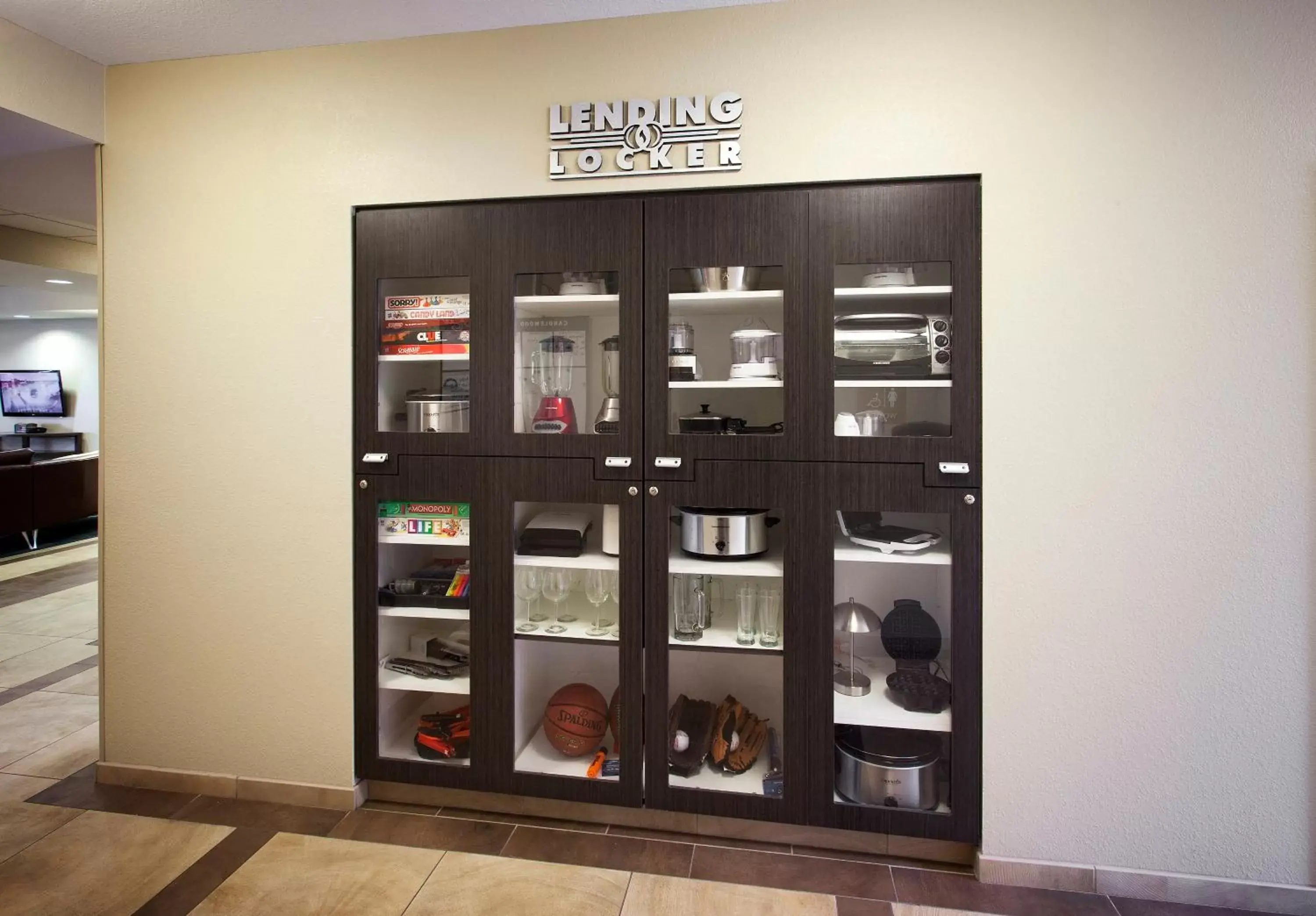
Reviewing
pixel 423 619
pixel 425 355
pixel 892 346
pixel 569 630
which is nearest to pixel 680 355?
pixel 892 346

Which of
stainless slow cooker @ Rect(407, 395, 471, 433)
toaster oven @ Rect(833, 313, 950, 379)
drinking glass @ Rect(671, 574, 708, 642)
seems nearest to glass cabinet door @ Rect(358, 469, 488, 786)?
stainless slow cooker @ Rect(407, 395, 471, 433)

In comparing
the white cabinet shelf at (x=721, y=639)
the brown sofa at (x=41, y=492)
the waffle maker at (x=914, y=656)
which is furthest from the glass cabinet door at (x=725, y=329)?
the brown sofa at (x=41, y=492)

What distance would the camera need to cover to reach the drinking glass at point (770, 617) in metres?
2.21

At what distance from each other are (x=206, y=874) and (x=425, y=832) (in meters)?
0.62

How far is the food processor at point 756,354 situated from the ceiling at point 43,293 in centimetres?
485

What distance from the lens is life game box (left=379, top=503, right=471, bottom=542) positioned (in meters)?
2.38

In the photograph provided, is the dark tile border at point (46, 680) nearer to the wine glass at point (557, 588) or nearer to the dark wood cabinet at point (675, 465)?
the dark wood cabinet at point (675, 465)

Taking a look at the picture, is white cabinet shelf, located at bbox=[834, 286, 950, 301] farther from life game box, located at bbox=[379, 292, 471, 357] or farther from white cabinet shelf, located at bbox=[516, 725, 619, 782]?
white cabinet shelf, located at bbox=[516, 725, 619, 782]

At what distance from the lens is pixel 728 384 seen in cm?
219

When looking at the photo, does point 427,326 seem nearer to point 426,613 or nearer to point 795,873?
point 426,613

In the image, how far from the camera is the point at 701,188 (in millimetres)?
2172

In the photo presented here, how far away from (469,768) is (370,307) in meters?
1.60

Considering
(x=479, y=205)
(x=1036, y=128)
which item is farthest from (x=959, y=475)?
(x=479, y=205)

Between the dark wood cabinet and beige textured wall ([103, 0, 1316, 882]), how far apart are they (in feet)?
0.34
